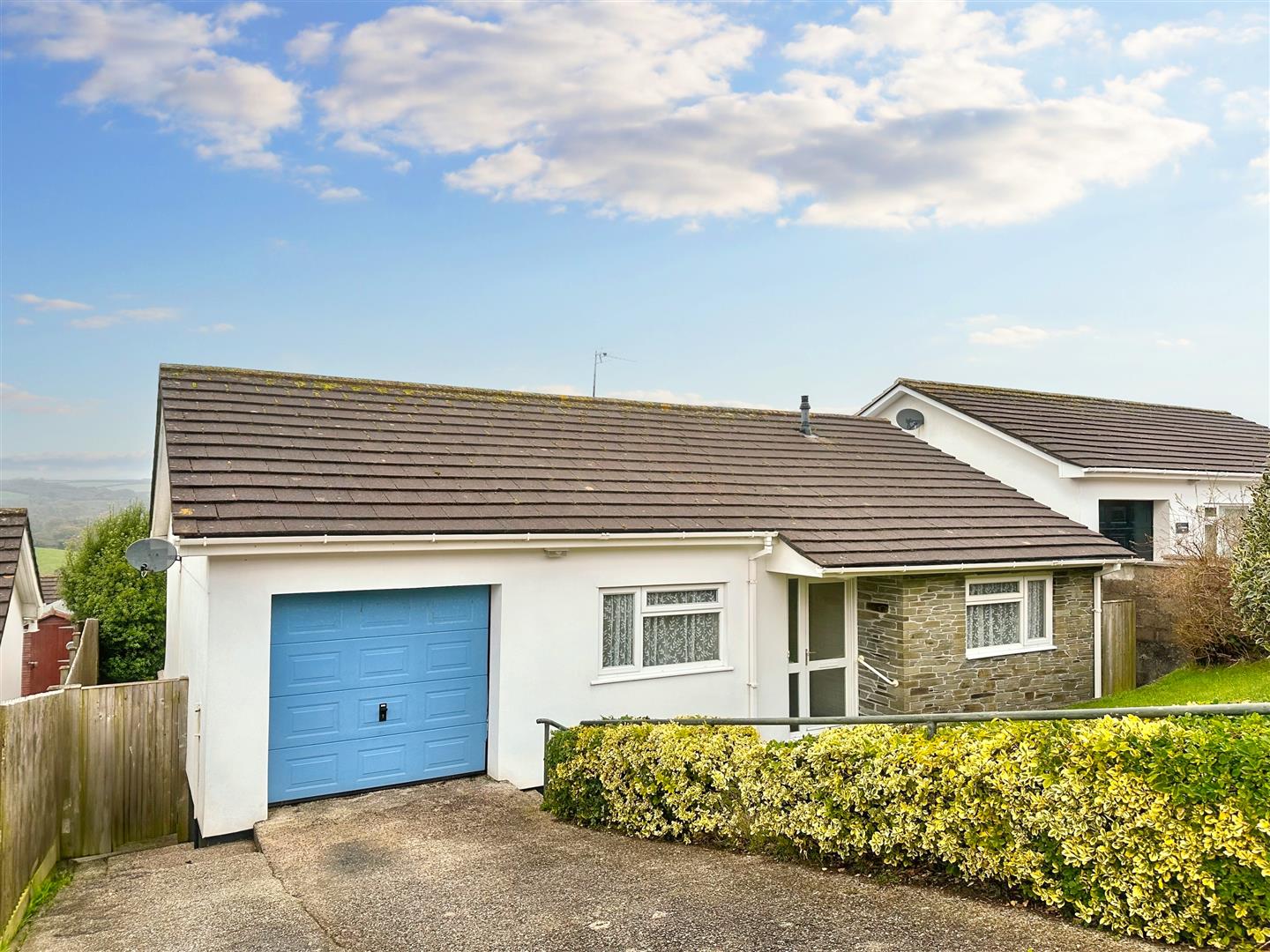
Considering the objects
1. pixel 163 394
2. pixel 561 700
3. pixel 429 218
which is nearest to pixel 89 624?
pixel 163 394

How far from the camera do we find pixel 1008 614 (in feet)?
44.6

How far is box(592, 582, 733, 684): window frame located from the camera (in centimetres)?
1094

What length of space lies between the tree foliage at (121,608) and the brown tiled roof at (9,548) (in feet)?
21.7

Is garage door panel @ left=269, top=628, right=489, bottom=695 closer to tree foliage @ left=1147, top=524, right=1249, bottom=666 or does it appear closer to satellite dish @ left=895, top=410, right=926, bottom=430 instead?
tree foliage @ left=1147, top=524, right=1249, bottom=666

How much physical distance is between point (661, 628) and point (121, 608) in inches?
606

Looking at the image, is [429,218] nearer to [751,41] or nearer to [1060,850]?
[751,41]

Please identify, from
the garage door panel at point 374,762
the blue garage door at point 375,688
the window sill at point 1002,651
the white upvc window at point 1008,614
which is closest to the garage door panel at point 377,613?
the blue garage door at point 375,688

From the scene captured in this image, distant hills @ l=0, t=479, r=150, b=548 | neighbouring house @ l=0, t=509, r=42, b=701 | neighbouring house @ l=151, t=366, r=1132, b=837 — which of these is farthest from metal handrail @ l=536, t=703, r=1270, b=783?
distant hills @ l=0, t=479, r=150, b=548

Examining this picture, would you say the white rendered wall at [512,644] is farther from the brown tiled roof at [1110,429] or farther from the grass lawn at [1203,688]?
the brown tiled roof at [1110,429]

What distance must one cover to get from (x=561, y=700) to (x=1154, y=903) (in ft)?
23.6

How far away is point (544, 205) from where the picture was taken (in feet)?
72.0

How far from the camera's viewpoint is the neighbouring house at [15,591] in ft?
36.7

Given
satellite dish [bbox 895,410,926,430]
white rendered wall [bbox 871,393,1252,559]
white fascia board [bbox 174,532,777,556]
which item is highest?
satellite dish [bbox 895,410,926,430]

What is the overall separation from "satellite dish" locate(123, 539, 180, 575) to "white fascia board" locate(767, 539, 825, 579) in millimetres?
7913
